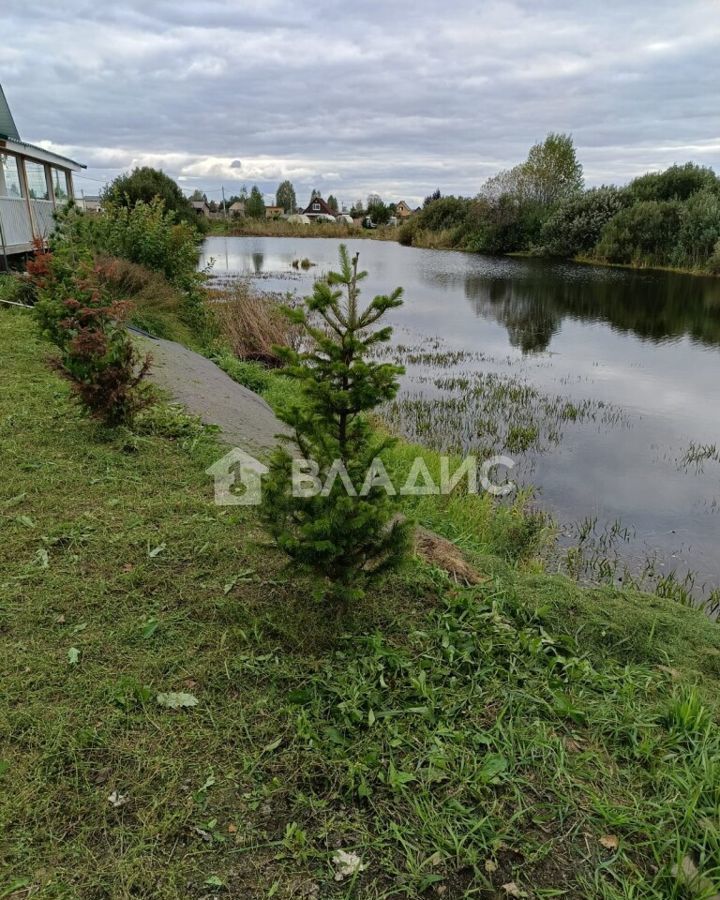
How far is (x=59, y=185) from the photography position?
1988cm

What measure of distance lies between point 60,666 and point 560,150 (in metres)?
63.6

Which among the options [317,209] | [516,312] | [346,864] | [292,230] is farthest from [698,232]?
[317,209]

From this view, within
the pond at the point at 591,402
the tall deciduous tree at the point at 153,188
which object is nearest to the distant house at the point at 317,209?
the tall deciduous tree at the point at 153,188

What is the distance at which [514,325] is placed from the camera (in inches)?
765

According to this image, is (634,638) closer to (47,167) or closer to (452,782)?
(452,782)

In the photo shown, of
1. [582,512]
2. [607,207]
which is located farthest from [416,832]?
[607,207]

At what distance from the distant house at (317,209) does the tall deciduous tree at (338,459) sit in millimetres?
116471

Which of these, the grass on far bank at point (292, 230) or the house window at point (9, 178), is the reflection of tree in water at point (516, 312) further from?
the grass on far bank at point (292, 230)

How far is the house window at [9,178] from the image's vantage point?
14.8 meters

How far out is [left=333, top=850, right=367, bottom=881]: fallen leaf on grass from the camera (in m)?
1.95

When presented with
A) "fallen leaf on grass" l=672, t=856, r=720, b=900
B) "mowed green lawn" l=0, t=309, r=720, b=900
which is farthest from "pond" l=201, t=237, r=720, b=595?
"fallen leaf on grass" l=672, t=856, r=720, b=900

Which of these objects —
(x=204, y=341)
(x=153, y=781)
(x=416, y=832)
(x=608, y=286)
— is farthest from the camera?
(x=608, y=286)

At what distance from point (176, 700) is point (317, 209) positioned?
12175 centimetres

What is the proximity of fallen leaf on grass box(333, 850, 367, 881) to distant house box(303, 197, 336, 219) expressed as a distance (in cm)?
11789
